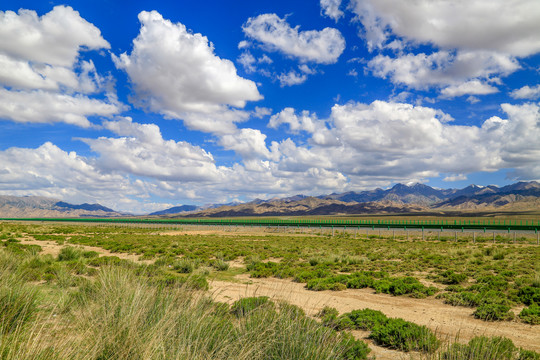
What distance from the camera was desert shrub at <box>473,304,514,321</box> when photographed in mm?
9836

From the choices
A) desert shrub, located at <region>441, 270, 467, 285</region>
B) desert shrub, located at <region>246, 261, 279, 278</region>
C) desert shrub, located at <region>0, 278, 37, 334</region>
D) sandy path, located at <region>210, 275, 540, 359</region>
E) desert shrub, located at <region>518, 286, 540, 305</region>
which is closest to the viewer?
desert shrub, located at <region>0, 278, 37, 334</region>

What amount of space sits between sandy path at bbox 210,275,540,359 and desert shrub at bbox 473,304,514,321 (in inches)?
9.8

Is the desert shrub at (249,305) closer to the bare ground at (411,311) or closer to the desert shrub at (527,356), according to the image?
the bare ground at (411,311)

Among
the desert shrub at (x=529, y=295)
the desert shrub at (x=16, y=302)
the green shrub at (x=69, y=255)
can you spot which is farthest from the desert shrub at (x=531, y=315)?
Result: the green shrub at (x=69, y=255)

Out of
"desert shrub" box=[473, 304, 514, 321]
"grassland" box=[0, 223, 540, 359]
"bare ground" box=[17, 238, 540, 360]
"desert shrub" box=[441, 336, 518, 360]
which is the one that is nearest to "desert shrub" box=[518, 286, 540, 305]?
"grassland" box=[0, 223, 540, 359]

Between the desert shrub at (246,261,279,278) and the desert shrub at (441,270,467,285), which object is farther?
the desert shrub at (246,261,279,278)

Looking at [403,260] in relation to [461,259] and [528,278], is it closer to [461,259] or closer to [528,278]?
[461,259]

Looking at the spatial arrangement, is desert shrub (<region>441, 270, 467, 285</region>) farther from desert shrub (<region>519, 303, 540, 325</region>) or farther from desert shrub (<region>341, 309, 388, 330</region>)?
desert shrub (<region>341, 309, 388, 330</region>)

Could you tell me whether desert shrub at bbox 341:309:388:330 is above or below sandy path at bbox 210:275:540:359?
above

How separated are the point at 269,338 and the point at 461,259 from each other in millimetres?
23978

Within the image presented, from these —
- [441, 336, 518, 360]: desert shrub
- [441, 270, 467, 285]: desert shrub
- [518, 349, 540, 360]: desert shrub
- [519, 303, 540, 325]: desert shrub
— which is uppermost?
[441, 336, 518, 360]: desert shrub

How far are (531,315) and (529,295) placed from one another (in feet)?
10.2

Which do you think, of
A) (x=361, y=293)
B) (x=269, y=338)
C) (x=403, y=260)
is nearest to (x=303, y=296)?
(x=361, y=293)

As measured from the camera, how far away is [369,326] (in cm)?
902
